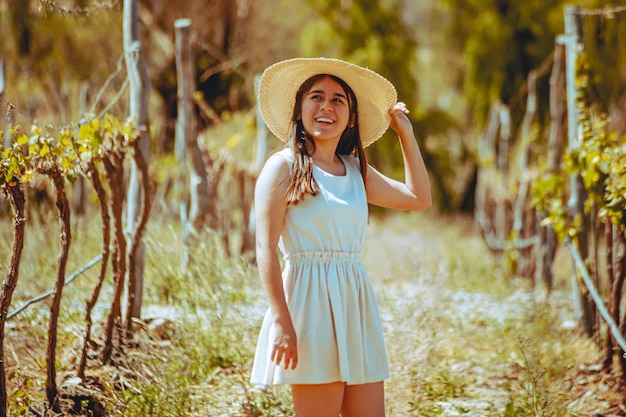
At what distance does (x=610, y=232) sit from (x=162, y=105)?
892 centimetres

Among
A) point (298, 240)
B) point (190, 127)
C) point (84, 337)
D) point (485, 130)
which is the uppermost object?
point (485, 130)

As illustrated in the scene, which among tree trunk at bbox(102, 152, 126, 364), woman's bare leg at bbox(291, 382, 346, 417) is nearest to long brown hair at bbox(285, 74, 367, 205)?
woman's bare leg at bbox(291, 382, 346, 417)

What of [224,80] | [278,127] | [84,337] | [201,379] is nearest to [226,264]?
[201,379]

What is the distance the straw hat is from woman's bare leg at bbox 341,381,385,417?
0.96 m

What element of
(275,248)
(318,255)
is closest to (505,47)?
(318,255)

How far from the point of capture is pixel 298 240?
258 centimetres

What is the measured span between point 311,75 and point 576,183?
2.77m

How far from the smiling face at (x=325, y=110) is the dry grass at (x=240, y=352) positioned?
1131 mm

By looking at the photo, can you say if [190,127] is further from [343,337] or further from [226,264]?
[343,337]

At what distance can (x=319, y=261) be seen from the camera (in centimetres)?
258

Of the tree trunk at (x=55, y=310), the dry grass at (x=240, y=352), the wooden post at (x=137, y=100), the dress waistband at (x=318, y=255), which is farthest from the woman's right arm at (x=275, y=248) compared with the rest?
the wooden post at (x=137, y=100)

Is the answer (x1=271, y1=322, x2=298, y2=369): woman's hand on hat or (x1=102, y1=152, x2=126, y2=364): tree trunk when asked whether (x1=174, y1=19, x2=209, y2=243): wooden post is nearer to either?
(x1=102, y1=152, x2=126, y2=364): tree trunk

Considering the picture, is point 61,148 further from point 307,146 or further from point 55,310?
point 307,146

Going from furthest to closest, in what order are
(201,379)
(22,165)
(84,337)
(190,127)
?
(190,127), (201,379), (84,337), (22,165)
